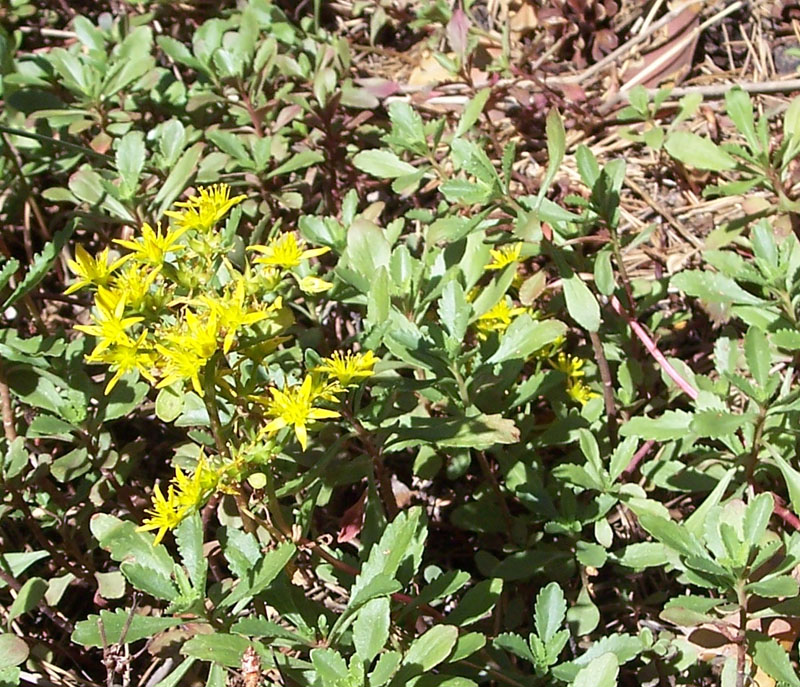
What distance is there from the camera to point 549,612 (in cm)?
179

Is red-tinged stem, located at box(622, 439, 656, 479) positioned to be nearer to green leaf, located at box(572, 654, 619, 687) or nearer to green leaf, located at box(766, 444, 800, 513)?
green leaf, located at box(766, 444, 800, 513)

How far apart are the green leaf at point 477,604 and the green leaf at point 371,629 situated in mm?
284

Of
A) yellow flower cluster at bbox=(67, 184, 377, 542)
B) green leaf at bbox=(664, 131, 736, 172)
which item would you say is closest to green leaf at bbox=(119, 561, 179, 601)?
yellow flower cluster at bbox=(67, 184, 377, 542)

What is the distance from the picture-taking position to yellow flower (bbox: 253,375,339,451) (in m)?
1.58

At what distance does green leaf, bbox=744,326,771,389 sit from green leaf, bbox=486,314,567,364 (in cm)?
39

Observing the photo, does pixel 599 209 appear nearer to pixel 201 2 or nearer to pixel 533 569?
pixel 533 569

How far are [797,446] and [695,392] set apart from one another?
0.27 m

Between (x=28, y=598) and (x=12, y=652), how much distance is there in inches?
8.5

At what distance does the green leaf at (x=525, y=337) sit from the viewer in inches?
78.5

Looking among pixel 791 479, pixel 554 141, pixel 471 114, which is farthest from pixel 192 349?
pixel 471 114

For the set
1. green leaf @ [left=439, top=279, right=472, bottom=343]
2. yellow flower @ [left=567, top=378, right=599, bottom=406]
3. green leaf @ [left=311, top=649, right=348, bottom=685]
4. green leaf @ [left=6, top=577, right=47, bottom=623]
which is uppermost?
green leaf @ [left=439, top=279, right=472, bottom=343]

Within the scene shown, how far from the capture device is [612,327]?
8.07ft

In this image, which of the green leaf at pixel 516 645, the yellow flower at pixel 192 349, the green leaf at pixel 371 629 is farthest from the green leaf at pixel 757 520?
the yellow flower at pixel 192 349

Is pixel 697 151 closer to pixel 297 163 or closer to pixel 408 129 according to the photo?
pixel 408 129
